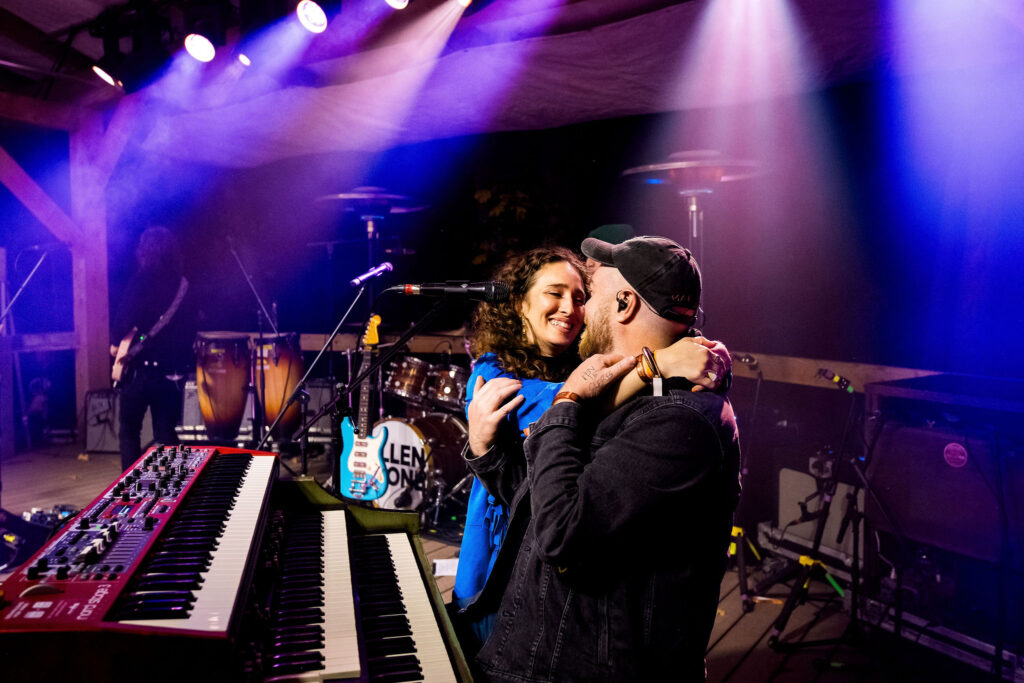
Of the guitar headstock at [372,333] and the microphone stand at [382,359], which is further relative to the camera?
the guitar headstock at [372,333]

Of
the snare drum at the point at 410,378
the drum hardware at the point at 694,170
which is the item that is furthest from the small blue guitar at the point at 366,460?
the drum hardware at the point at 694,170

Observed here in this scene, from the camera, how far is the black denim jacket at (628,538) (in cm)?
126

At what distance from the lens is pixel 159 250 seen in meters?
5.52

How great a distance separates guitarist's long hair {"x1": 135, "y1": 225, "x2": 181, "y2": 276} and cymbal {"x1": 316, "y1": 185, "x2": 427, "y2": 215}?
127 cm

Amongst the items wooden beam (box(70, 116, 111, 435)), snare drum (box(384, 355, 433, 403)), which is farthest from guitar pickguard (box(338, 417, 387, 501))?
wooden beam (box(70, 116, 111, 435))

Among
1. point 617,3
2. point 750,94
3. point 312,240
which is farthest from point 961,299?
point 312,240

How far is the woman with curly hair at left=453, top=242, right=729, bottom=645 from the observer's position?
197 cm

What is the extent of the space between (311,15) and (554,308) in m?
3.10

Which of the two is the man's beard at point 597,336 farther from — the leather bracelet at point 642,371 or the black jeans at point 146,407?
the black jeans at point 146,407

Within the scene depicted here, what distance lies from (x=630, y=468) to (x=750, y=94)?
3.85 meters

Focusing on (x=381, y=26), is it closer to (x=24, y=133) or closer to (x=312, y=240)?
(x=312, y=240)

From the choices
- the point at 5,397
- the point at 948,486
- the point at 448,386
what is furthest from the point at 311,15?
the point at 5,397

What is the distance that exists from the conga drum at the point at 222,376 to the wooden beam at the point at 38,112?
3097 millimetres

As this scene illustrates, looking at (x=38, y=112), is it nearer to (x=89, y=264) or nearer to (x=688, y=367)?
(x=89, y=264)
